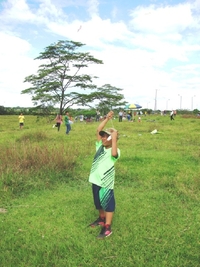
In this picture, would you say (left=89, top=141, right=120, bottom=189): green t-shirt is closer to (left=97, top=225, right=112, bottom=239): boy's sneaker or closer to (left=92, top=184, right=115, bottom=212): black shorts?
(left=92, top=184, right=115, bottom=212): black shorts

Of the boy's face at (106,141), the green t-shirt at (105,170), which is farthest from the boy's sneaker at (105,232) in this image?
the boy's face at (106,141)

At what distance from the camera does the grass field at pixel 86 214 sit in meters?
3.58

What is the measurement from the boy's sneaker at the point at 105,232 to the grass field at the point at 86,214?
0.25ft

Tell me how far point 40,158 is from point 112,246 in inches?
154

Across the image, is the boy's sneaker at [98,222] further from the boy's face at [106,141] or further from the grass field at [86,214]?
the boy's face at [106,141]

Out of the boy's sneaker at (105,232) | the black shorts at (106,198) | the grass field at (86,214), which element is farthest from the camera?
the black shorts at (106,198)

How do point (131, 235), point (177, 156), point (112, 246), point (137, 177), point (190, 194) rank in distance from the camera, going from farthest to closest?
point (177, 156) < point (137, 177) < point (190, 194) < point (131, 235) < point (112, 246)

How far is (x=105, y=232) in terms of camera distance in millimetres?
4008

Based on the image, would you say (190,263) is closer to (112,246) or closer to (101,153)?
(112,246)

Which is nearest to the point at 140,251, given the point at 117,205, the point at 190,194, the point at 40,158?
the point at 117,205

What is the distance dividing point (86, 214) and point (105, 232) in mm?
807

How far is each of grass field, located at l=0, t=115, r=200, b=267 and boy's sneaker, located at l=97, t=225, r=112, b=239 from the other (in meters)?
0.07

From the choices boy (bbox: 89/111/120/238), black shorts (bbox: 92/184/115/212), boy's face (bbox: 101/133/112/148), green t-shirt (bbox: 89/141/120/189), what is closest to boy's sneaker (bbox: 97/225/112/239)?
boy (bbox: 89/111/120/238)

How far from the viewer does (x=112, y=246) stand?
376cm
